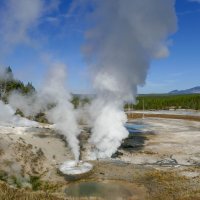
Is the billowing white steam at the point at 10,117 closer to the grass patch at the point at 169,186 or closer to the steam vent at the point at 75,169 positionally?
the steam vent at the point at 75,169

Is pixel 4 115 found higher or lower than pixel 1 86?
lower

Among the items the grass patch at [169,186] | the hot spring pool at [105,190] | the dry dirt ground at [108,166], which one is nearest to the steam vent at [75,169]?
the dry dirt ground at [108,166]

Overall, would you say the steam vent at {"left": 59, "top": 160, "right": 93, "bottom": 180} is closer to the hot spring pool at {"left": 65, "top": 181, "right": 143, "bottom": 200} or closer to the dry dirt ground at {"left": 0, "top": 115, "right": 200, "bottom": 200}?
the dry dirt ground at {"left": 0, "top": 115, "right": 200, "bottom": 200}

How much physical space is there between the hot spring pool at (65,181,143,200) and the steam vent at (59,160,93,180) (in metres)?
1.91

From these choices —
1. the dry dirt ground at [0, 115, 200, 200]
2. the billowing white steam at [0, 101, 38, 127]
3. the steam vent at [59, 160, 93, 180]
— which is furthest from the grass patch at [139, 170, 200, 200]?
the billowing white steam at [0, 101, 38, 127]

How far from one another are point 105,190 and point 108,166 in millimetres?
6465

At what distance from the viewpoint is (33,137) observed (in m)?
39.8

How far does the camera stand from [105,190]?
28.1 m

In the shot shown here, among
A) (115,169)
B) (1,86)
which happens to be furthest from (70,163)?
(1,86)

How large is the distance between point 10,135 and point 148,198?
17806 millimetres

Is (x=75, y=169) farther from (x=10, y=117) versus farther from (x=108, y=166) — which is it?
(x=10, y=117)

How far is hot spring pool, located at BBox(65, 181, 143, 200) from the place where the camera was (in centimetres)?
2677

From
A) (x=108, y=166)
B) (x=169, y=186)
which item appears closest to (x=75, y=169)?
(x=108, y=166)

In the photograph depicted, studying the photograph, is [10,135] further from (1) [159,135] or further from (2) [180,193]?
(1) [159,135]
